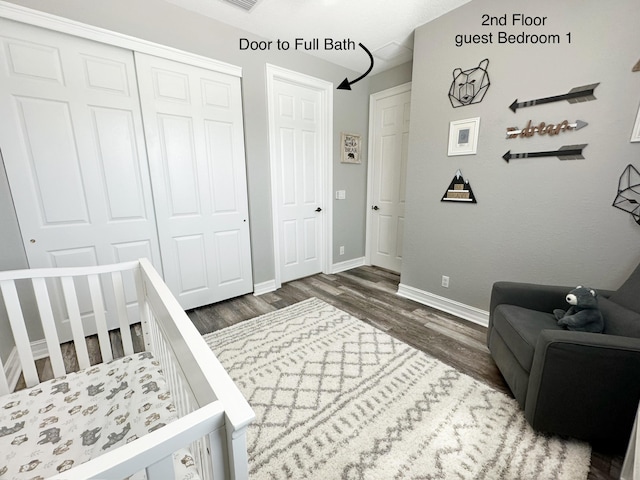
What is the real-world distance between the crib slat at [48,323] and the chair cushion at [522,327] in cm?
223

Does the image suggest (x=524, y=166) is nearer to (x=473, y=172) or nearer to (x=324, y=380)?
(x=473, y=172)

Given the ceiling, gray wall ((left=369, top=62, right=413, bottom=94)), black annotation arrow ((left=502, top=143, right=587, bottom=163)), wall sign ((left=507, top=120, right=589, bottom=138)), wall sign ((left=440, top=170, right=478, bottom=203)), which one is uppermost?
the ceiling

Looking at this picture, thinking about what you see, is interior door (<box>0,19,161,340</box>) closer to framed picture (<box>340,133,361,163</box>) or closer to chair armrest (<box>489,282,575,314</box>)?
framed picture (<box>340,133,361,163</box>)

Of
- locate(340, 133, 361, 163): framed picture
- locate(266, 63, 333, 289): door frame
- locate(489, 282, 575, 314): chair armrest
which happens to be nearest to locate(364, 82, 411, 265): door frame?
locate(340, 133, 361, 163): framed picture

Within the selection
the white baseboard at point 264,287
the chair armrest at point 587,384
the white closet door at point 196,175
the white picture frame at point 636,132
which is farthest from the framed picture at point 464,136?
the white baseboard at point 264,287

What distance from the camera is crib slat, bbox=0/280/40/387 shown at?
112 cm

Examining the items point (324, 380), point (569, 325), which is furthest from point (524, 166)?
point (324, 380)

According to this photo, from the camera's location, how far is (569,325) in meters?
1.40

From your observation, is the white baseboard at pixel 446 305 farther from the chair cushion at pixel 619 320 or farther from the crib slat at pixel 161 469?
the crib slat at pixel 161 469

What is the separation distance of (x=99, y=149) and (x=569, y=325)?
3257 mm

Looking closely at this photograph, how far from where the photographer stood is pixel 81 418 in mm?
920

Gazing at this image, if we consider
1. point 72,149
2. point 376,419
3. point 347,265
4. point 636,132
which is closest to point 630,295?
point 636,132

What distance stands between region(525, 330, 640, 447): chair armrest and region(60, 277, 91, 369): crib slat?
2111mm

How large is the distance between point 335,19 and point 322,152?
4.28ft
